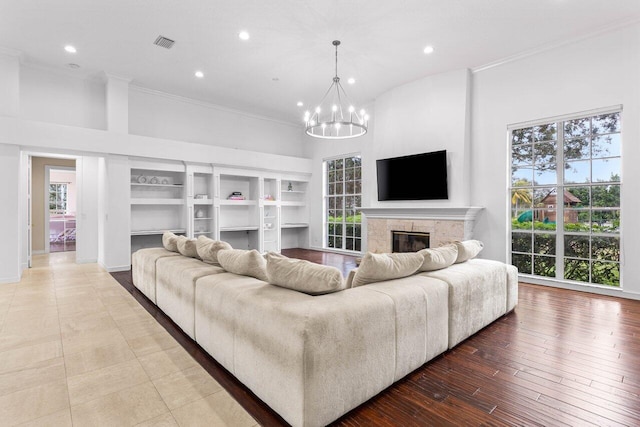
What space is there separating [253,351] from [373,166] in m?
5.81

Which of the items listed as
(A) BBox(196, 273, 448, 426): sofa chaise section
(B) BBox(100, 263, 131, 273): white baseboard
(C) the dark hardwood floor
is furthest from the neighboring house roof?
(B) BBox(100, 263, 131, 273): white baseboard

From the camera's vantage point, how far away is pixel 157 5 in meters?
3.92

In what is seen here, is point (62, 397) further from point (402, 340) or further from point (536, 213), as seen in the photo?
point (536, 213)

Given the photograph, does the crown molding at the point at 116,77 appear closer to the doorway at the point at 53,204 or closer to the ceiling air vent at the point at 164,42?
the ceiling air vent at the point at 164,42

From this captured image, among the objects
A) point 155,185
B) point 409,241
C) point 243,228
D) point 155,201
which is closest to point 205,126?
point 155,185

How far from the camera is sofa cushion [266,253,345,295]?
198cm

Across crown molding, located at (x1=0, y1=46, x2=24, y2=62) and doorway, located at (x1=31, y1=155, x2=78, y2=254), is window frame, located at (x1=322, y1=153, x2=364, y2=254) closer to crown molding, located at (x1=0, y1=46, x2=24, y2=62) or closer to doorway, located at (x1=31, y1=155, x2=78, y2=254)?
doorway, located at (x1=31, y1=155, x2=78, y2=254)

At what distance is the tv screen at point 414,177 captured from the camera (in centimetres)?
591

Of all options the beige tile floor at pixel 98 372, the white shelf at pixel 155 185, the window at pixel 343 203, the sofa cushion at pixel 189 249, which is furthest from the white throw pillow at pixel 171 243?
the window at pixel 343 203

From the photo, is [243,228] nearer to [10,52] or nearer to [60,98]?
[60,98]

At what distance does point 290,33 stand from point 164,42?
76.3 inches

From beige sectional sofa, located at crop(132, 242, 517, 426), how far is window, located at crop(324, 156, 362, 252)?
5239 millimetres

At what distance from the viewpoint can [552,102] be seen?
4.88 m

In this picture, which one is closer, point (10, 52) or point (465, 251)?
point (465, 251)
